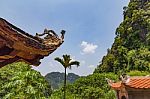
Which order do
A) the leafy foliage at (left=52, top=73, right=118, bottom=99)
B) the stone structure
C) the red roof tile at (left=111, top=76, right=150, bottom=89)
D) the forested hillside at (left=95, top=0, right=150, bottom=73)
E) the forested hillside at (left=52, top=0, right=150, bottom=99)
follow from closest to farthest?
the stone structure
the red roof tile at (left=111, top=76, right=150, bottom=89)
the leafy foliage at (left=52, top=73, right=118, bottom=99)
the forested hillside at (left=52, top=0, right=150, bottom=99)
the forested hillside at (left=95, top=0, right=150, bottom=73)

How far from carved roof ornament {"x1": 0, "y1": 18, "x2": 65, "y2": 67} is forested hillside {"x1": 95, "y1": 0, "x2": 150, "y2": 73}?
40613 millimetres

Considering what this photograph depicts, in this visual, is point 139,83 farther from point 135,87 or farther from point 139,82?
point 135,87

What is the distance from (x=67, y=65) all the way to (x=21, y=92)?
9.54 metres

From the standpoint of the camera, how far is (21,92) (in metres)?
18.2

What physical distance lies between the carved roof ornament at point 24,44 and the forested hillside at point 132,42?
133 ft

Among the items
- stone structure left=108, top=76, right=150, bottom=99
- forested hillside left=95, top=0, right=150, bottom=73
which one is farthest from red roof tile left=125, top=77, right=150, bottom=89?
forested hillside left=95, top=0, right=150, bottom=73

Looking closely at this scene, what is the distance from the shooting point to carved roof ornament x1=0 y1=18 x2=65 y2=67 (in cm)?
307

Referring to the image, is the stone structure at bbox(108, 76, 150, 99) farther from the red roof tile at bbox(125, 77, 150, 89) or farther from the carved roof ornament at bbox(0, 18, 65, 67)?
the carved roof ornament at bbox(0, 18, 65, 67)

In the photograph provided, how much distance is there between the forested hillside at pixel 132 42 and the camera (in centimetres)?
4588

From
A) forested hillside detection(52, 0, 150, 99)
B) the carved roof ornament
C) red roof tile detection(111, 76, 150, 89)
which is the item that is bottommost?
the carved roof ornament

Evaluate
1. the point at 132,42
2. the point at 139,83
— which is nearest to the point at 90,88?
the point at 139,83

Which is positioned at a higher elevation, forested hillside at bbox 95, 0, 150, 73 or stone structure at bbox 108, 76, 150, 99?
forested hillside at bbox 95, 0, 150, 73

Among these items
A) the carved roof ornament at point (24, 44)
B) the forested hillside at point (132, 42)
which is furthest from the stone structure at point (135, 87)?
the forested hillside at point (132, 42)

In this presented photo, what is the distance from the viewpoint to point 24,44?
3.27 m
